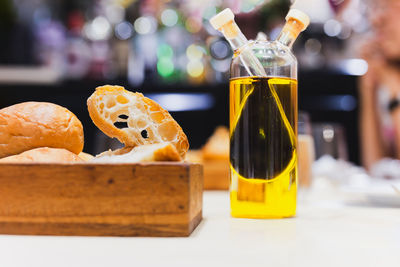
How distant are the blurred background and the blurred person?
123 mm

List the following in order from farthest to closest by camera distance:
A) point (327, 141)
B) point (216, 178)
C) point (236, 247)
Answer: point (327, 141) → point (216, 178) → point (236, 247)

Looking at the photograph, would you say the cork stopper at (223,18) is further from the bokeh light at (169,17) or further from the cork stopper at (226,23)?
the bokeh light at (169,17)

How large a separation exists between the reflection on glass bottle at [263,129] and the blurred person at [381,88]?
221 centimetres

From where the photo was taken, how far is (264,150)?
0.66 meters

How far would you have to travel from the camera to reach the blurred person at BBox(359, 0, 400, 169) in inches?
105

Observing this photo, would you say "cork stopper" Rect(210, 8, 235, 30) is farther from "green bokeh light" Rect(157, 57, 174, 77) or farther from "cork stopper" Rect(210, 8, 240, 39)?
"green bokeh light" Rect(157, 57, 174, 77)

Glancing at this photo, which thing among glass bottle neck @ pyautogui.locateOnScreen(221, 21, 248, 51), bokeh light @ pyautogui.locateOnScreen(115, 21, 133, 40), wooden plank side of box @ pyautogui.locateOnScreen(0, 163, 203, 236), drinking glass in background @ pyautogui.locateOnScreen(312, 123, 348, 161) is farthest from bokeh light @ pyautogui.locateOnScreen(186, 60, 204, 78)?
wooden plank side of box @ pyautogui.locateOnScreen(0, 163, 203, 236)

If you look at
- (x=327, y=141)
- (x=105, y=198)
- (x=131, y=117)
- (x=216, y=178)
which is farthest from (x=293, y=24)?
(x=327, y=141)

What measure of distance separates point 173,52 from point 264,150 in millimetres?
2266

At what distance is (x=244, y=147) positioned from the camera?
66 centimetres

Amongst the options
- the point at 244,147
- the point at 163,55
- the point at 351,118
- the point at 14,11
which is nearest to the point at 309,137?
the point at 244,147

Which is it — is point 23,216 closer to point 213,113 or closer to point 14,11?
point 213,113

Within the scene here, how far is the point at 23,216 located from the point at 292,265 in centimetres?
31

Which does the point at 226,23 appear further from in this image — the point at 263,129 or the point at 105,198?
the point at 105,198
